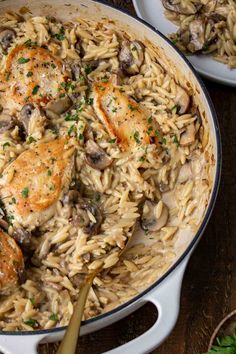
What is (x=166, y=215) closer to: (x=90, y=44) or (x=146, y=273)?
(x=146, y=273)

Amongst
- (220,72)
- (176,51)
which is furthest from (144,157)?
(220,72)

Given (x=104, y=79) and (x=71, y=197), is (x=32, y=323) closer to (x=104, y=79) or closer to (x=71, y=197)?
(x=71, y=197)

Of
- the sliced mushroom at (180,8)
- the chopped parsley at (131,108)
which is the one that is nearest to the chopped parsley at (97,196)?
the chopped parsley at (131,108)

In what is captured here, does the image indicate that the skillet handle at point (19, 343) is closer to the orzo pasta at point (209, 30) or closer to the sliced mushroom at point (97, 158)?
the sliced mushroom at point (97, 158)

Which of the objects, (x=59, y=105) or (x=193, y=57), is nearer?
(x=59, y=105)

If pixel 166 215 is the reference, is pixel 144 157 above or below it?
above

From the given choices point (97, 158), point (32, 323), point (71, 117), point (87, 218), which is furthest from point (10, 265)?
point (71, 117)
